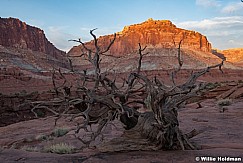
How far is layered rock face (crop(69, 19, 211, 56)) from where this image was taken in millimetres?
99812

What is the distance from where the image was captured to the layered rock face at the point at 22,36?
85.8 metres

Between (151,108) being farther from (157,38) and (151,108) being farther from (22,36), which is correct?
(157,38)

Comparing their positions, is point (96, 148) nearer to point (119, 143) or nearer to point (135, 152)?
point (119, 143)

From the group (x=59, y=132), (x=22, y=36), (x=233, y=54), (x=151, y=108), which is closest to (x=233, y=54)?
(x=233, y=54)

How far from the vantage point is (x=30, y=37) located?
308 ft

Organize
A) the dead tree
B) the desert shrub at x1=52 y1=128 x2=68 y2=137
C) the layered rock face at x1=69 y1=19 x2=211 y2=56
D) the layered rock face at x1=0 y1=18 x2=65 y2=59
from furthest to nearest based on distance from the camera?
the layered rock face at x1=69 y1=19 x2=211 y2=56 < the layered rock face at x1=0 y1=18 x2=65 y2=59 < the desert shrub at x1=52 y1=128 x2=68 y2=137 < the dead tree

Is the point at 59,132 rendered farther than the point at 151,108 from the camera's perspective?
Yes

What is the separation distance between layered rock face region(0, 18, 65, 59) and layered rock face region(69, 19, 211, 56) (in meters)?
18.0

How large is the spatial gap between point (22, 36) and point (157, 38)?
46.9 m

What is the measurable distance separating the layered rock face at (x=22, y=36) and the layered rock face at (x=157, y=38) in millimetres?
18043

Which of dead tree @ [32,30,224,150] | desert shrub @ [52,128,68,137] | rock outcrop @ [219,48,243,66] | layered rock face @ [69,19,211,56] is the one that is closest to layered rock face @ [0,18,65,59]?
layered rock face @ [69,19,211,56]

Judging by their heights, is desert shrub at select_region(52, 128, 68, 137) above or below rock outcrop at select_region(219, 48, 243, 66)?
below

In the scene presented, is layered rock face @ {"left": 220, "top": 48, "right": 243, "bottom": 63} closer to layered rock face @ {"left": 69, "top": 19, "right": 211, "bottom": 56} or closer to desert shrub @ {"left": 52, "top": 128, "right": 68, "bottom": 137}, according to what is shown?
layered rock face @ {"left": 69, "top": 19, "right": 211, "bottom": 56}

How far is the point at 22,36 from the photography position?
9062 centimetres
